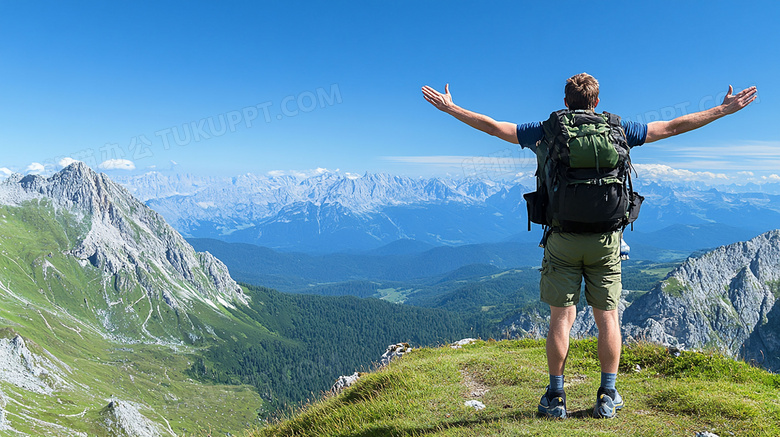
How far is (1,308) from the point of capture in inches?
7584

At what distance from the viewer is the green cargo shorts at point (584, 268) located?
234 inches

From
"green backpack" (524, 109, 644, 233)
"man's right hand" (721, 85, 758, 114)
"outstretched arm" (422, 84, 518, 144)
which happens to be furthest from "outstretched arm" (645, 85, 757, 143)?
"outstretched arm" (422, 84, 518, 144)

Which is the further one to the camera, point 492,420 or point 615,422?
point 492,420

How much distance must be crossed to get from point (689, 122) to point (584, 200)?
2604 millimetres

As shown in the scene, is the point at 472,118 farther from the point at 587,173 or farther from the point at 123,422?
the point at 123,422

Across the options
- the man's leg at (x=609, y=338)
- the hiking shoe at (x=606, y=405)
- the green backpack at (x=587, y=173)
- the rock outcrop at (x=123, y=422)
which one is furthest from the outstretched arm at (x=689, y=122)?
the rock outcrop at (x=123, y=422)

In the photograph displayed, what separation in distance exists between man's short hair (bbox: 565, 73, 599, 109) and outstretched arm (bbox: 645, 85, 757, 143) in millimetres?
1125

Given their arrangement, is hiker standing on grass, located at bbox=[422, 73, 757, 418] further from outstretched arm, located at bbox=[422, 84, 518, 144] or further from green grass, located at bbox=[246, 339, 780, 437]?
green grass, located at bbox=[246, 339, 780, 437]

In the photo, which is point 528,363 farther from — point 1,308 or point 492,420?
point 1,308

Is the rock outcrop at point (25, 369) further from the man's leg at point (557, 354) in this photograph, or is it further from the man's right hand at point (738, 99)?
the man's right hand at point (738, 99)

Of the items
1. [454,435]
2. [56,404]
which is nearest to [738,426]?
[454,435]

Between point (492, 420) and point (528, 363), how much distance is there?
4347 mm

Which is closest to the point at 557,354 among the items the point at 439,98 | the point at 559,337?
the point at 559,337

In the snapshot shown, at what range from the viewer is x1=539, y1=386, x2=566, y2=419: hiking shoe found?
6.53 m
